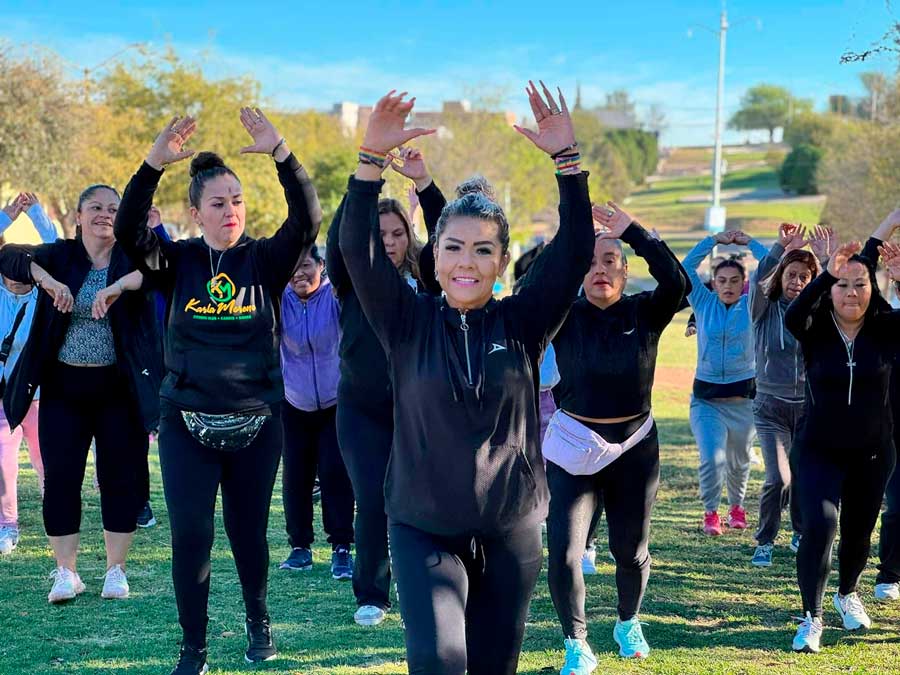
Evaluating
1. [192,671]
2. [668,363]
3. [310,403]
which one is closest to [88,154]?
[668,363]

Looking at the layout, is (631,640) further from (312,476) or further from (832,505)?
(312,476)

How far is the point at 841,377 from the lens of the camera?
6.12 metres

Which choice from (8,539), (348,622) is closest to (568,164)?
(348,622)

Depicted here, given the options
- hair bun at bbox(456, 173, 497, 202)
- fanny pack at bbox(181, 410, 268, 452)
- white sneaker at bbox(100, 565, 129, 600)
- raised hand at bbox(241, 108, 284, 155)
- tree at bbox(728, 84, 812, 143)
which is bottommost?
white sneaker at bbox(100, 565, 129, 600)

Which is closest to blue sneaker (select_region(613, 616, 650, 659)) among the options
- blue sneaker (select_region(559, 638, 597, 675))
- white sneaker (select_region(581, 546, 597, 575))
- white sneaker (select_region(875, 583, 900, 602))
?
blue sneaker (select_region(559, 638, 597, 675))

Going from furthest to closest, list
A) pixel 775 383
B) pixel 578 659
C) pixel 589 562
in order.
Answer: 1. pixel 775 383
2. pixel 589 562
3. pixel 578 659

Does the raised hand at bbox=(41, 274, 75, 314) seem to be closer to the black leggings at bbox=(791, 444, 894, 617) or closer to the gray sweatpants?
the black leggings at bbox=(791, 444, 894, 617)

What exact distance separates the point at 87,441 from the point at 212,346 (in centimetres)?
171

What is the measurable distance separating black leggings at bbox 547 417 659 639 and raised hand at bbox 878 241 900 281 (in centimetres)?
192

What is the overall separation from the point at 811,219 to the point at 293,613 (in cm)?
7449

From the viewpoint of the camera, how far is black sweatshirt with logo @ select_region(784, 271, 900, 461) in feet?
19.9

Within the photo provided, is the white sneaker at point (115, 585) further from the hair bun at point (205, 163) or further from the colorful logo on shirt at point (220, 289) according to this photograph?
the hair bun at point (205, 163)

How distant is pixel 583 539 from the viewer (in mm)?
5570

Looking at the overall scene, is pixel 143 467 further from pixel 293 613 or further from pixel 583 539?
pixel 583 539
